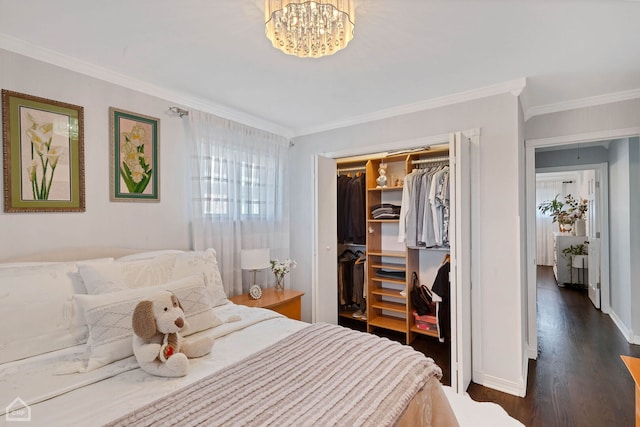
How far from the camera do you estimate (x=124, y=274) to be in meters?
1.77

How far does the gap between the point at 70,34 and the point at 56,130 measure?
607 mm

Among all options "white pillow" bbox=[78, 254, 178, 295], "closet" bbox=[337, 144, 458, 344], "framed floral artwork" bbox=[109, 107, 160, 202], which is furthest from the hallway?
"framed floral artwork" bbox=[109, 107, 160, 202]

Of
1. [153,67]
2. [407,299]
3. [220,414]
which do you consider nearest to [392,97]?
[153,67]

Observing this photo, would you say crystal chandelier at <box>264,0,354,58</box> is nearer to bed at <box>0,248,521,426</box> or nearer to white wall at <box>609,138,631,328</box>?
bed at <box>0,248,521,426</box>

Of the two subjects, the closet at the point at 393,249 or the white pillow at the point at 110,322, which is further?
the closet at the point at 393,249

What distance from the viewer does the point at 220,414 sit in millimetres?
1027

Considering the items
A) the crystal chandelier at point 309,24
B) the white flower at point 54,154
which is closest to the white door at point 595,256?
the crystal chandelier at point 309,24

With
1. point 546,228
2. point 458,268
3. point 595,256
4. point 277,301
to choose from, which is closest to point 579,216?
point 546,228

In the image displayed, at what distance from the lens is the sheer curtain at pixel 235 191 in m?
2.76

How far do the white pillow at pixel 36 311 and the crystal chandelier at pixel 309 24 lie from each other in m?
1.68

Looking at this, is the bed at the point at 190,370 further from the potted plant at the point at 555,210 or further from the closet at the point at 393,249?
the potted plant at the point at 555,210

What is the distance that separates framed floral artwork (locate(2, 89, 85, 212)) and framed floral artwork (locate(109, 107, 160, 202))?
0.21m

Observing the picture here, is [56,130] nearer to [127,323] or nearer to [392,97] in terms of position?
[127,323]

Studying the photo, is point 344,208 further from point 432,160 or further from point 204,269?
point 204,269
